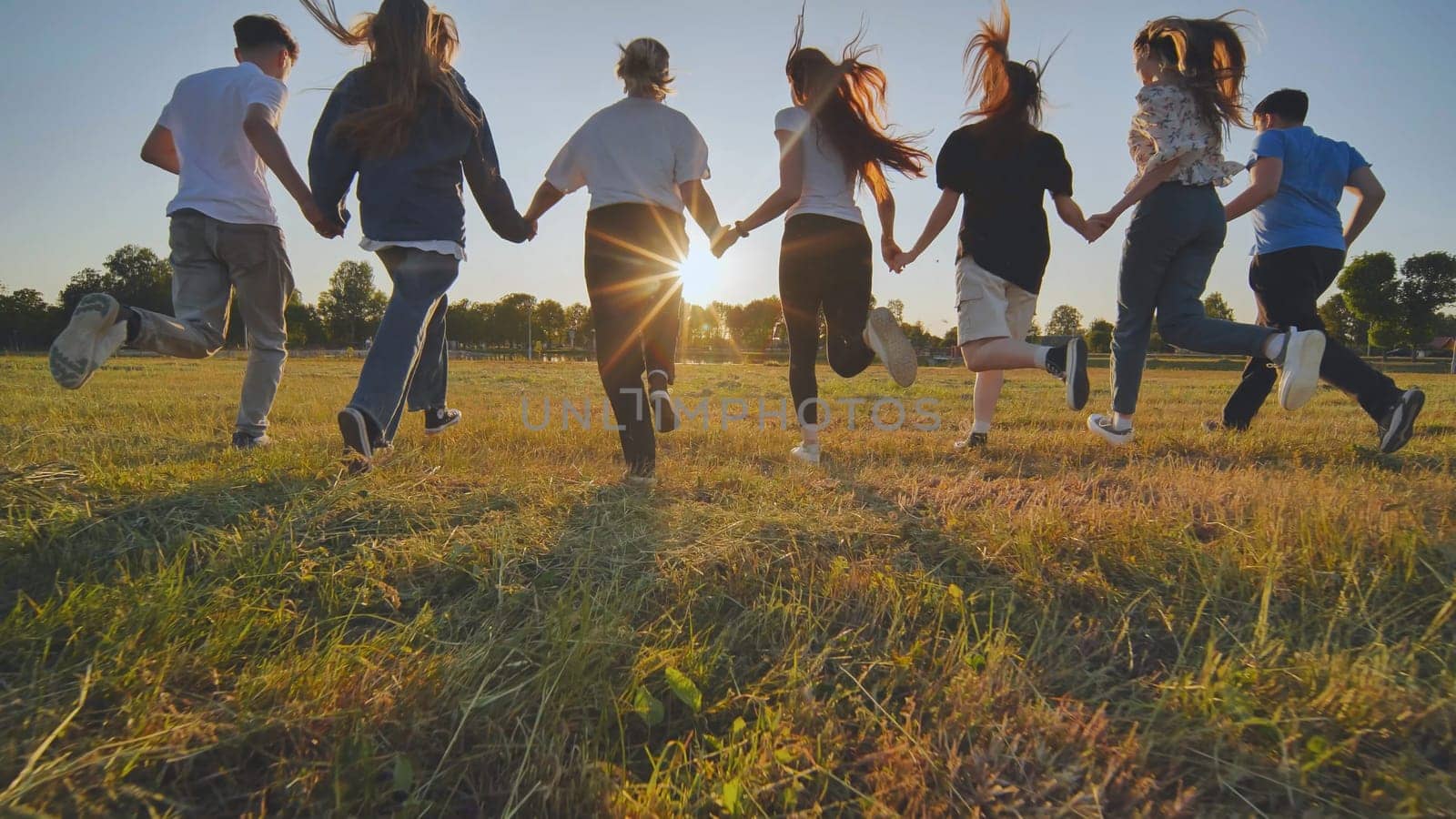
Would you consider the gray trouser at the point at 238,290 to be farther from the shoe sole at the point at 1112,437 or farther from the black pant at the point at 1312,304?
A: the black pant at the point at 1312,304

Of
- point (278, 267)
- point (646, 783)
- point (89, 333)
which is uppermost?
point (278, 267)

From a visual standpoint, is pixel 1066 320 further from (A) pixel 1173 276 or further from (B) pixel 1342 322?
(A) pixel 1173 276

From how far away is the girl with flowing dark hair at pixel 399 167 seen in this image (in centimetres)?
300

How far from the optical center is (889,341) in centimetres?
388

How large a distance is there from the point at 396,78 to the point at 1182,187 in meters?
4.43

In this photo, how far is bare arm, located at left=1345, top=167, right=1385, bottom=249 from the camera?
14.4 feet

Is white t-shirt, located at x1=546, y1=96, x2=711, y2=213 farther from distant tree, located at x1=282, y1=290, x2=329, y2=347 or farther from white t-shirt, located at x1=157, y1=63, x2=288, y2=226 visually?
distant tree, located at x1=282, y1=290, x2=329, y2=347

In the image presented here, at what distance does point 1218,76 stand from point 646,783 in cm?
485

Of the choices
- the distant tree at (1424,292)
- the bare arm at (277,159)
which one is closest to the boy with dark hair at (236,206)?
the bare arm at (277,159)

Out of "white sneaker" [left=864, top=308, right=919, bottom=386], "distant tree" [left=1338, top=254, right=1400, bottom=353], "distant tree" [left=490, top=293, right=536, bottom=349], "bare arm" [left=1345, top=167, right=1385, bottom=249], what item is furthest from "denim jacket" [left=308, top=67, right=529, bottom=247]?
"distant tree" [left=490, top=293, right=536, bottom=349]

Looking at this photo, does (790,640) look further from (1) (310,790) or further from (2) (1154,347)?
(2) (1154,347)

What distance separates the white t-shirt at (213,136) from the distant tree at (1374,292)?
2693 inches

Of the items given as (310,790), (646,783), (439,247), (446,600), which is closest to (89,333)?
(439,247)

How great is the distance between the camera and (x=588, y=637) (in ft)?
4.66
